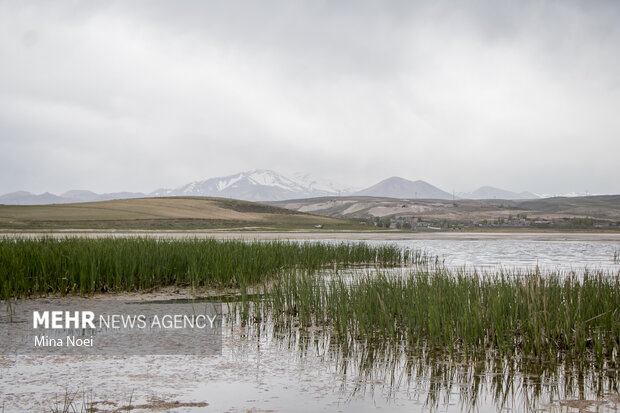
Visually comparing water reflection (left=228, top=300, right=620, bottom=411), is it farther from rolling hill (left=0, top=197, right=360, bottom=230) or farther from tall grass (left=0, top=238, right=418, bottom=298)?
rolling hill (left=0, top=197, right=360, bottom=230)

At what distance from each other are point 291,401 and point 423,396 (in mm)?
1500

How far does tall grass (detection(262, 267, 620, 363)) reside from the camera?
784cm

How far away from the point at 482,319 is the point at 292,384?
338 centimetres

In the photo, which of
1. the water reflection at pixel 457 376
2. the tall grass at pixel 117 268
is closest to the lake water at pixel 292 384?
the water reflection at pixel 457 376

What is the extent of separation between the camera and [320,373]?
7.07 metres

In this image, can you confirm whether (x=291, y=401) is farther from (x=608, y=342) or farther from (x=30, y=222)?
(x=30, y=222)

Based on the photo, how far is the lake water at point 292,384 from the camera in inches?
227

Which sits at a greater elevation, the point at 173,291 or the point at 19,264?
the point at 19,264

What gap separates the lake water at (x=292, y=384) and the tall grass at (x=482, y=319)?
57cm

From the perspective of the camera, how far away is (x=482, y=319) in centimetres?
838

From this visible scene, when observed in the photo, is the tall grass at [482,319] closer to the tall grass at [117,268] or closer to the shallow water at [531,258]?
the tall grass at [117,268]

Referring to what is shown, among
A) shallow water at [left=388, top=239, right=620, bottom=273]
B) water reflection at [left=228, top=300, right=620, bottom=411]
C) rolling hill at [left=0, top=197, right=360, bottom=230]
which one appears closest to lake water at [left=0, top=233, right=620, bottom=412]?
water reflection at [left=228, top=300, right=620, bottom=411]

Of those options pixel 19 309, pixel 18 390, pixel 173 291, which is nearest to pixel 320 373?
pixel 18 390

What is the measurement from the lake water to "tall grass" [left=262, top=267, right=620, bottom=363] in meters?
0.57
